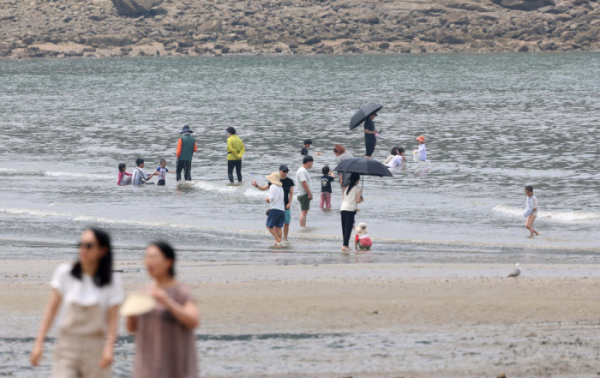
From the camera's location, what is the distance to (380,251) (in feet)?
45.7

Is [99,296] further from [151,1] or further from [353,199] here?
[151,1]

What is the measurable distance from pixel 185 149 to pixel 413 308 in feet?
46.8

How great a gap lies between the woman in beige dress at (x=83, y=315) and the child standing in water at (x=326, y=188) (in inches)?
491

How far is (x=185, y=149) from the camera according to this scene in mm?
22281

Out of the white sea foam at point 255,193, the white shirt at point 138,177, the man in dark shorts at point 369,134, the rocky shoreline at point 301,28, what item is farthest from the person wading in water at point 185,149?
the rocky shoreline at point 301,28

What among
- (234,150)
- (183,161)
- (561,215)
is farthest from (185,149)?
(561,215)

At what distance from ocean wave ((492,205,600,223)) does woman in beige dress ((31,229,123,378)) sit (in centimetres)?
1409

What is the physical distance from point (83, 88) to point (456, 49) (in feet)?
222

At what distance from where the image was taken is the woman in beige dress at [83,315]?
4965 millimetres

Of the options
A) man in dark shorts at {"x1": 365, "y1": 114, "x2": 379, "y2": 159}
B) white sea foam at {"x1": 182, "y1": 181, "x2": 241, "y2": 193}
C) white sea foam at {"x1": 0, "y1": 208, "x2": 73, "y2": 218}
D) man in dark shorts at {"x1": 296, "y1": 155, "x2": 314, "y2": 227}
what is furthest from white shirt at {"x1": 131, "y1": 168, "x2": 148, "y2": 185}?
man in dark shorts at {"x1": 296, "y1": 155, "x2": 314, "y2": 227}

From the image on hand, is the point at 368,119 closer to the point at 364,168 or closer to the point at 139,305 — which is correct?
the point at 364,168

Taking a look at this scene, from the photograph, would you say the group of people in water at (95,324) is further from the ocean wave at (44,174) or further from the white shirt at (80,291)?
the ocean wave at (44,174)

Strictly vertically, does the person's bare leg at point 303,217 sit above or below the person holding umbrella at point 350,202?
below

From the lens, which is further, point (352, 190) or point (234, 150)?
point (234, 150)
